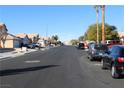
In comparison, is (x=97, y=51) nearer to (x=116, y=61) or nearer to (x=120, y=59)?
(x=116, y=61)

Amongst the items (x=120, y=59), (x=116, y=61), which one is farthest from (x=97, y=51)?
(x=120, y=59)

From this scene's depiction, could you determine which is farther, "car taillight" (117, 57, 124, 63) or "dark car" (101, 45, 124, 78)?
"car taillight" (117, 57, 124, 63)

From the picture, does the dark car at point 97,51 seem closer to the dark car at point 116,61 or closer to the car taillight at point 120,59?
the dark car at point 116,61

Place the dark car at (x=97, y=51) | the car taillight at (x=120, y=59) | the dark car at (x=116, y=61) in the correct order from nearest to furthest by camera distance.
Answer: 1. the dark car at (x=116, y=61)
2. the car taillight at (x=120, y=59)
3. the dark car at (x=97, y=51)

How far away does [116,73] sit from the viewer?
17344 mm

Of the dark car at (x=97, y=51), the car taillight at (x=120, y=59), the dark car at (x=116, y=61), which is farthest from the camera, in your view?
the dark car at (x=97, y=51)

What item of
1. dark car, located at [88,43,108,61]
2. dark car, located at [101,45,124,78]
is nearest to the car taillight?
dark car, located at [101,45,124,78]

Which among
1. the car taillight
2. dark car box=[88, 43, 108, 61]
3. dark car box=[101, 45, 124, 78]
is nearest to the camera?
dark car box=[101, 45, 124, 78]

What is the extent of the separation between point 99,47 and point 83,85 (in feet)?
61.0

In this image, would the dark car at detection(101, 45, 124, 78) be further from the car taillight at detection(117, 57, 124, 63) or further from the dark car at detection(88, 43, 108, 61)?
the dark car at detection(88, 43, 108, 61)

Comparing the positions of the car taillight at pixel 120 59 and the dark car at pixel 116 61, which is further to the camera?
the car taillight at pixel 120 59

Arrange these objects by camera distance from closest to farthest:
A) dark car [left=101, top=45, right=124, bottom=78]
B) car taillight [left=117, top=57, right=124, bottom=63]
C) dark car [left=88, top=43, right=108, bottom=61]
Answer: dark car [left=101, top=45, right=124, bottom=78]
car taillight [left=117, top=57, right=124, bottom=63]
dark car [left=88, top=43, right=108, bottom=61]

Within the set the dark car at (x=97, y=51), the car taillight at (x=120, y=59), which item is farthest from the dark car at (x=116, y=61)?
the dark car at (x=97, y=51)
